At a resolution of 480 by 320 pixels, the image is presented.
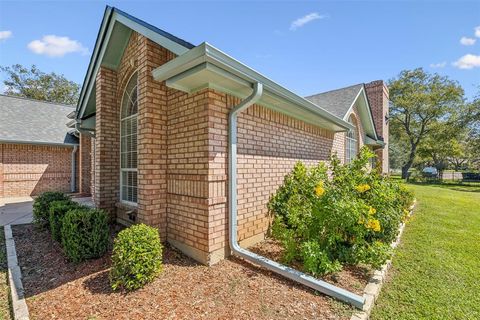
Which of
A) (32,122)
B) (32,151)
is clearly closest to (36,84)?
(32,122)

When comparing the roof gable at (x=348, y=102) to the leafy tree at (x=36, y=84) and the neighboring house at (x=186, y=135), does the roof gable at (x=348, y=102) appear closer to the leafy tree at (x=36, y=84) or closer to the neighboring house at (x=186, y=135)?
the neighboring house at (x=186, y=135)

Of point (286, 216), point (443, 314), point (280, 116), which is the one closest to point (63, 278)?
point (286, 216)

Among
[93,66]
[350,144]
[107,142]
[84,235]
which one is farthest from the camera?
[350,144]

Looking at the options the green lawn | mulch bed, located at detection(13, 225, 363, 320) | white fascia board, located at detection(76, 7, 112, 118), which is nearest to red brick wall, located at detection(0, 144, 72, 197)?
white fascia board, located at detection(76, 7, 112, 118)

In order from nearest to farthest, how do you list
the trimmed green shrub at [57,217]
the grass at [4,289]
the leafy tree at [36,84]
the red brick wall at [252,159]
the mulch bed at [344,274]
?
the grass at [4,289], the mulch bed at [344,274], the red brick wall at [252,159], the trimmed green shrub at [57,217], the leafy tree at [36,84]

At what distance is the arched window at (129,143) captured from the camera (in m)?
5.54

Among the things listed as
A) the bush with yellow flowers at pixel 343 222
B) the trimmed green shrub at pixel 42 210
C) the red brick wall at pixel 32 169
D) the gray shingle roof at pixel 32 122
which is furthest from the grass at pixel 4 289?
the gray shingle roof at pixel 32 122

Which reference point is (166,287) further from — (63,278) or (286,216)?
(286,216)

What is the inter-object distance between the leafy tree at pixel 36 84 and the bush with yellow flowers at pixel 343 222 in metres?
36.1

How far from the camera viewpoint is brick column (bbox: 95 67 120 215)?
585 centimetres

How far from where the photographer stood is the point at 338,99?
37.8ft

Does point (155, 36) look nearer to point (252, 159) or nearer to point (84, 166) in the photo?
point (252, 159)

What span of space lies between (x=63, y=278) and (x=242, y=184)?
10.6ft

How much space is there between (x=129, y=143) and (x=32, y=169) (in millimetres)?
10436
